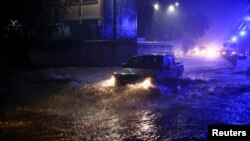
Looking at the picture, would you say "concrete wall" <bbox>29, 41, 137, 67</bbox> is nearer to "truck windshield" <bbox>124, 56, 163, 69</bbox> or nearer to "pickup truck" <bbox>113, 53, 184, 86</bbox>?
"pickup truck" <bbox>113, 53, 184, 86</bbox>

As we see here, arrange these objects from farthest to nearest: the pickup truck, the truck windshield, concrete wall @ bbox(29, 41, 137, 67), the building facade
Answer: the building facade → concrete wall @ bbox(29, 41, 137, 67) → the truck windshield → the pickup truck

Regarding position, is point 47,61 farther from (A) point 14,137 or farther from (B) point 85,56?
(A) point 14,137

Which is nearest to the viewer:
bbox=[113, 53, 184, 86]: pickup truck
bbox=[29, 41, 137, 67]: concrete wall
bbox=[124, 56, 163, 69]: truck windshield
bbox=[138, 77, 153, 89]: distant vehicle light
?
bbox=[138, 77, 153, 89]: distant vehicle light

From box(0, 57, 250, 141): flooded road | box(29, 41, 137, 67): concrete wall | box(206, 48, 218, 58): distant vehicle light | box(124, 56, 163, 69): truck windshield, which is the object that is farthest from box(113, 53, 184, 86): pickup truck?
box(206, 48, 218, 58): distant vehicle light

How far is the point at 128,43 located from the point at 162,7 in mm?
29067

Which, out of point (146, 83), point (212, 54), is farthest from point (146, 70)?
point (212, 54)

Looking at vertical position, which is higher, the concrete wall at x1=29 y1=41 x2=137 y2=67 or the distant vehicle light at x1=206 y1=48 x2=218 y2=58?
the concrete wall at x1=29 y1=41 x2=137 y2=67

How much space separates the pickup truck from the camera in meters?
13.0

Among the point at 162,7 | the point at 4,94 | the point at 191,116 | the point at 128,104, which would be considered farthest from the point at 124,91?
the point at 162,7

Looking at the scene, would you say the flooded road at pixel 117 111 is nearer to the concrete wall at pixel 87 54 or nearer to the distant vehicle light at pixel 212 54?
the concrete wall at pixel 87 54

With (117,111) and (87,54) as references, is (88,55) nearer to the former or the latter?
(87,54)

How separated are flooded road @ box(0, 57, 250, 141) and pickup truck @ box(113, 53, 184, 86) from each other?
51 cm

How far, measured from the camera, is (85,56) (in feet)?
88.1

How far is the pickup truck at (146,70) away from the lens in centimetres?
1305
